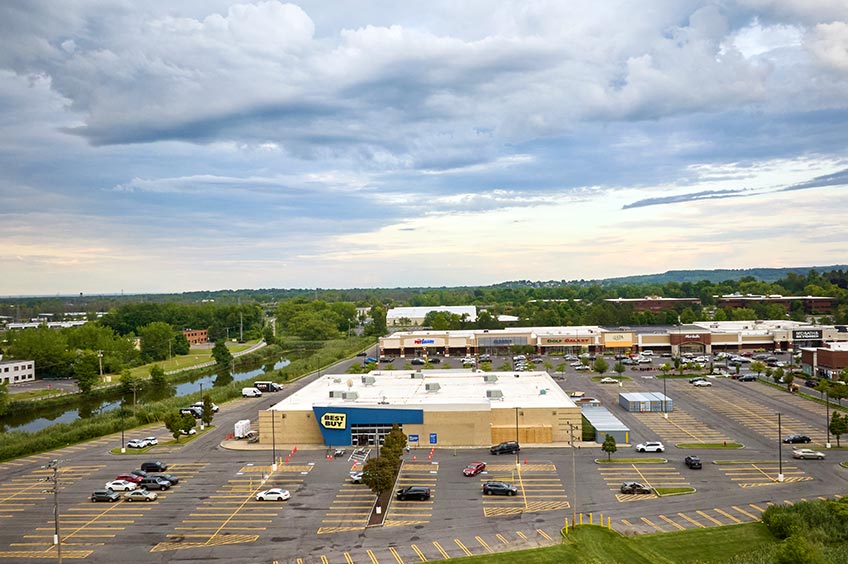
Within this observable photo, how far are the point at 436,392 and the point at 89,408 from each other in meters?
43.7

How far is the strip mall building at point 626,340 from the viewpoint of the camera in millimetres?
94562

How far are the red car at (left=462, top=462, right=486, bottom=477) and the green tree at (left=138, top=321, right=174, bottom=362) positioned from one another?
8731 cm

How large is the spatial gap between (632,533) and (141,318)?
139113 mm

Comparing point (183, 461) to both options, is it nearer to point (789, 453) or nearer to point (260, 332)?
point (789, 453)

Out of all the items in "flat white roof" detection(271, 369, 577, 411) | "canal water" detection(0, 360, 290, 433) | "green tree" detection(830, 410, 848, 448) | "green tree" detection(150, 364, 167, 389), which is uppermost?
"flat white roof" detection(271, 369, 577, 411)

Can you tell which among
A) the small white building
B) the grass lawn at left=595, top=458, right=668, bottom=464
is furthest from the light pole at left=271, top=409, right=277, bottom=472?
the small white building

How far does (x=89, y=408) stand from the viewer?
70000mm

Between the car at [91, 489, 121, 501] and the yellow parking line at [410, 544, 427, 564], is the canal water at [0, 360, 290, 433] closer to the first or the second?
the car at [91, 489, 121, 501]

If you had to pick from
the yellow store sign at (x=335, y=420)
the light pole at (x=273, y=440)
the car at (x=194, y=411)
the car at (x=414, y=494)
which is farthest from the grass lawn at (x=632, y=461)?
the car at (x=194, y=411)

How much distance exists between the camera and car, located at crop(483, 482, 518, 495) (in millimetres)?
32344

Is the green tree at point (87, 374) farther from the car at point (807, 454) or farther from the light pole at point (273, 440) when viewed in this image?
the car at point (807, 454)

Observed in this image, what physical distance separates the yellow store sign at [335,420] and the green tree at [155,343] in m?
75.6

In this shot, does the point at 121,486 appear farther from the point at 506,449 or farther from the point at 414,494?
the point at 506,449

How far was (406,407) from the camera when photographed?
4425 centimetres
